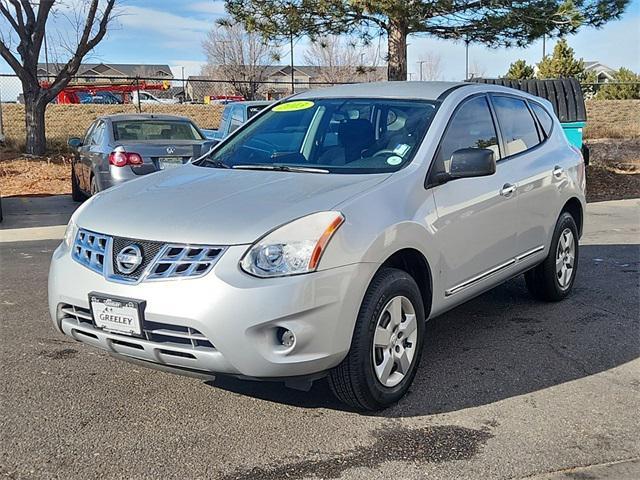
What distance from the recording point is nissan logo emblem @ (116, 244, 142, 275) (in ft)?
11.0

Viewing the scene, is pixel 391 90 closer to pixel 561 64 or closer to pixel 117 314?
pixel 117 314

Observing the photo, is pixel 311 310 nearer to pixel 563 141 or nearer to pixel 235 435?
pixel 235 435

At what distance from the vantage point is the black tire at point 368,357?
3.50 m

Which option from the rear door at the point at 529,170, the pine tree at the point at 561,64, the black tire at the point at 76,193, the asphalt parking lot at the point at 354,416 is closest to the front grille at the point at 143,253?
the asphalt parking lot at the point at 354,416

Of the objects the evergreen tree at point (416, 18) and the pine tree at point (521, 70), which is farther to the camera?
the pine tree at point (521, 70)

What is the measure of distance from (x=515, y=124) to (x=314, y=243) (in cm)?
275

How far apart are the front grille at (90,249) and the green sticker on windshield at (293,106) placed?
1930mm

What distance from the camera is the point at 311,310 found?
325 centimetres

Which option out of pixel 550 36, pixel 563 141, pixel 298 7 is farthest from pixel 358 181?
pixel 550 36

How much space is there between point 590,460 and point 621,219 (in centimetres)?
814

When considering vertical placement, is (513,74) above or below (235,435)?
above

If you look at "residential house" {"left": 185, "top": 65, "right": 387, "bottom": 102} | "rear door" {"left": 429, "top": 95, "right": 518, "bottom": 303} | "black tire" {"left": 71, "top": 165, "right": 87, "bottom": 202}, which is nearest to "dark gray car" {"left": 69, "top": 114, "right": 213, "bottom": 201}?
"black tire" {"left": 71, "top": 165, "right": 87, "bottom": 202}

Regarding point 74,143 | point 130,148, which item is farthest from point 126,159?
point 74,143

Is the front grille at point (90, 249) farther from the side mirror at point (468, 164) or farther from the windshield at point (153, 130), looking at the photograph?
the windshield at point (153, 130)
